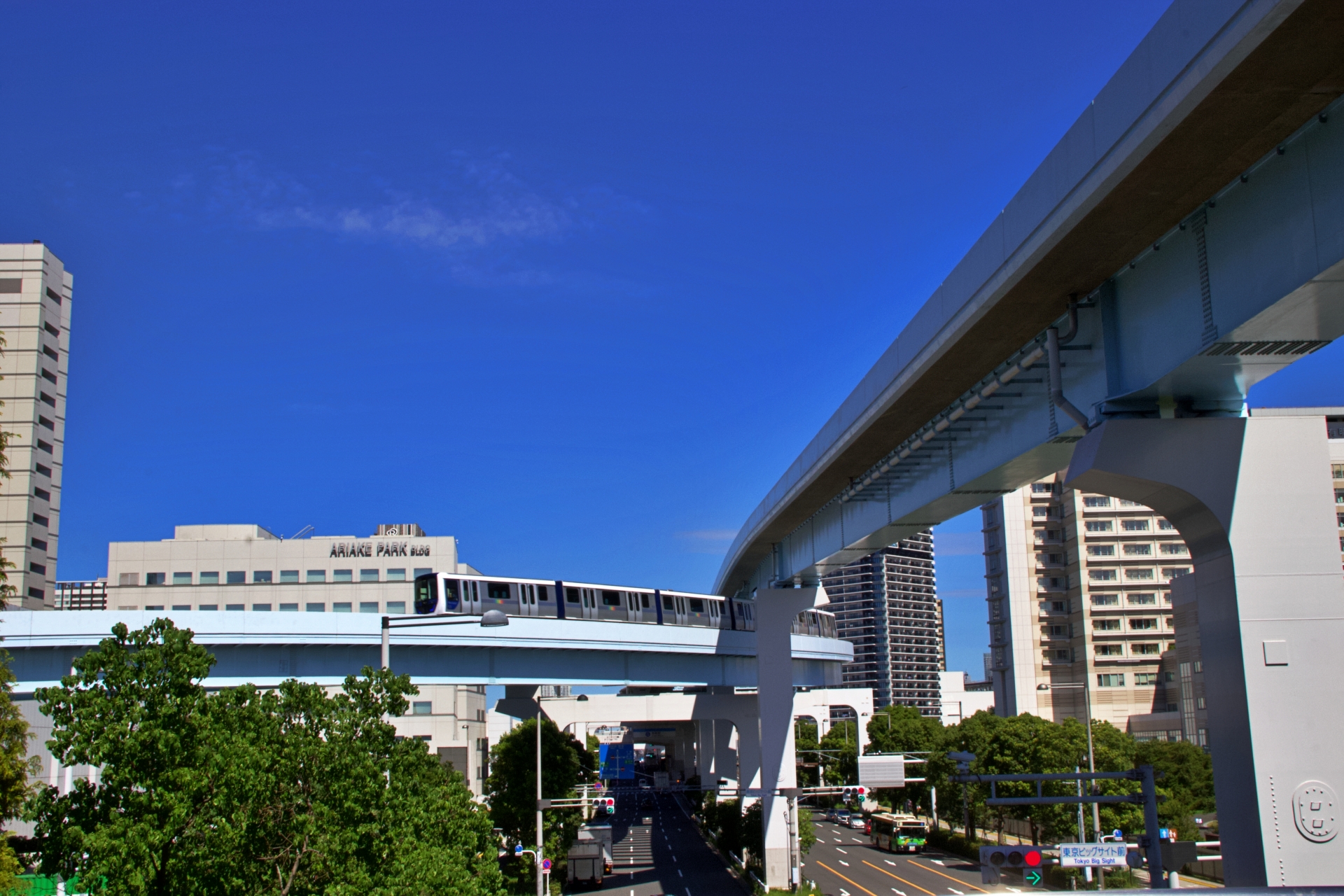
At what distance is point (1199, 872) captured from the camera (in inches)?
1966

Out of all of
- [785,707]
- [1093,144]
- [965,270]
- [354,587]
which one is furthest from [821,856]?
[1093,144]

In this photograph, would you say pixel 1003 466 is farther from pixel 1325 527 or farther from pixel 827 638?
pixel 827 638

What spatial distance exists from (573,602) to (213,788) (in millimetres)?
29232

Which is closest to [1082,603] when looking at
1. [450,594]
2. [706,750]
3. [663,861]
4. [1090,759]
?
[706,750]

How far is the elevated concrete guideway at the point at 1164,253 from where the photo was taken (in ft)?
34.6

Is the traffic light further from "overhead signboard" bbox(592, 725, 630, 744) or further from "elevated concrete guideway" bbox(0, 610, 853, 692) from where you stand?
"overhead signboard" bbox(592, 725, 630, 744)

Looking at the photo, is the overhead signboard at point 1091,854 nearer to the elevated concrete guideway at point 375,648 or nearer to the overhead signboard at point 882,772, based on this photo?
the overhead signboard at point 882,772

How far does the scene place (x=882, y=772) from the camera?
40.8 metres

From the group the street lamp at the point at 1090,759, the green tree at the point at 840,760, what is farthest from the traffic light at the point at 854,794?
the green tree at the point at 840,760

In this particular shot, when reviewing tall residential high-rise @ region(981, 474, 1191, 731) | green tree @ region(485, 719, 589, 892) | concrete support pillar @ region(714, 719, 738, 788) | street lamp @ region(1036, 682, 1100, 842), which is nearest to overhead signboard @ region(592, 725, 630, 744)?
concrete support pillar @ region(714, 719, 738, 788)

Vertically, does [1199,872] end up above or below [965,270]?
below

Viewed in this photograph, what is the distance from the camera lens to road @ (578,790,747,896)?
4681 cm

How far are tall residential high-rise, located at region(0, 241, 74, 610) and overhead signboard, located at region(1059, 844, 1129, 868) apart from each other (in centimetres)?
7523

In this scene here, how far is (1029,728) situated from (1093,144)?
170 feet
